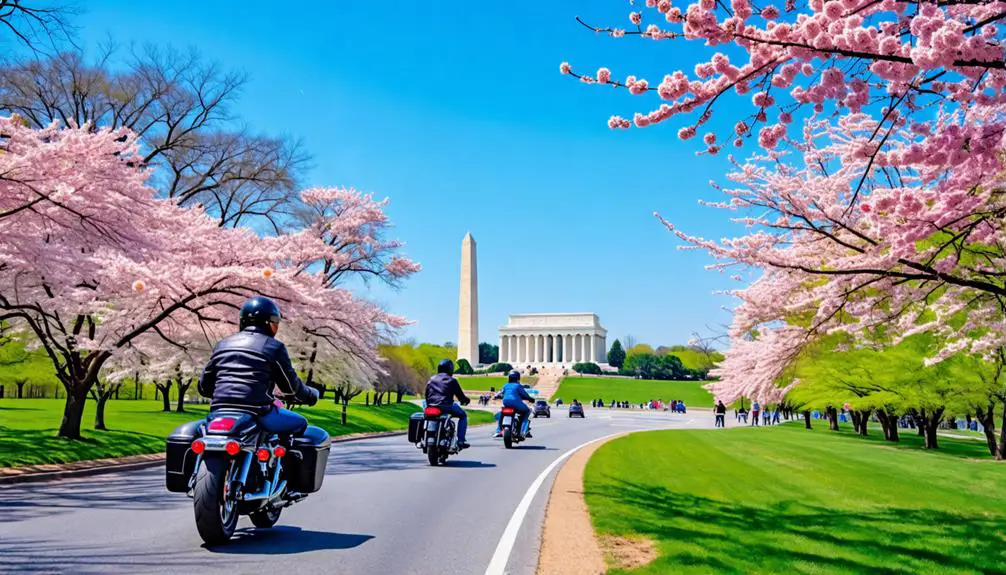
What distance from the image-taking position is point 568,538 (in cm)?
743

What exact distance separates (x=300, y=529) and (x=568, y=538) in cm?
265

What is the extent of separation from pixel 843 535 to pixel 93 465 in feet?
43.8

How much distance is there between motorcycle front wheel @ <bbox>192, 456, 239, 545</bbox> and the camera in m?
6.14

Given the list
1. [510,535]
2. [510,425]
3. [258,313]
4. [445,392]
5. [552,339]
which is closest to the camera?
[258,313]

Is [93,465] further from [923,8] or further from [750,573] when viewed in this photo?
[923,8]

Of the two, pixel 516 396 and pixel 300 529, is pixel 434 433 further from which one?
pixel 300 529

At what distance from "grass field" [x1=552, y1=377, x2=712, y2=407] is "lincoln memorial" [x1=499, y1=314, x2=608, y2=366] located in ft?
93.2

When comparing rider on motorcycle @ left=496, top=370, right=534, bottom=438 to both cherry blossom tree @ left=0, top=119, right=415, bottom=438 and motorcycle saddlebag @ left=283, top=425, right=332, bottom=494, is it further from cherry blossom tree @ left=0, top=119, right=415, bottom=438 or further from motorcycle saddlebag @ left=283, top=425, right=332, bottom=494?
motorcycle saddlebag @ left=283, top=425, right=332, bottom=494

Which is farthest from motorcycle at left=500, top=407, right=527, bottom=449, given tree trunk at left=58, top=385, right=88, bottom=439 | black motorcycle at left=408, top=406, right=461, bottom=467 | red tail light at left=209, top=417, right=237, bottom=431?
red tail light at left=209, top=417, right=237, bottom=431

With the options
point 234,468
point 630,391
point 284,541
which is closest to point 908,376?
point 284,541

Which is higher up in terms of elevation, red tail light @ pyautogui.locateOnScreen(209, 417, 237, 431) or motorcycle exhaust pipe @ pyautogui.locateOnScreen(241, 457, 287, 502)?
red tail light @ pyautogui.locateOnScreen(209, 417, 237, 431)

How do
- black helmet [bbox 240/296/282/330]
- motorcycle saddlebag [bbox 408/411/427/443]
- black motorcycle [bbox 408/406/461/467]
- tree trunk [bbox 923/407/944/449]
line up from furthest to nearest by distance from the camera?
1. tree trunk [bbox 923/407/944/449]
2. motorcycle saddlebag [bbox 408/411/427/443]
3. black motorcycle [bbox 408/406/461/467]
4. black helmet [bbox 240/296/282/330]

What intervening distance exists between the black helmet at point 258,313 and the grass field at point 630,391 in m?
106

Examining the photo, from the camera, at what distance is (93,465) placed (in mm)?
14672
